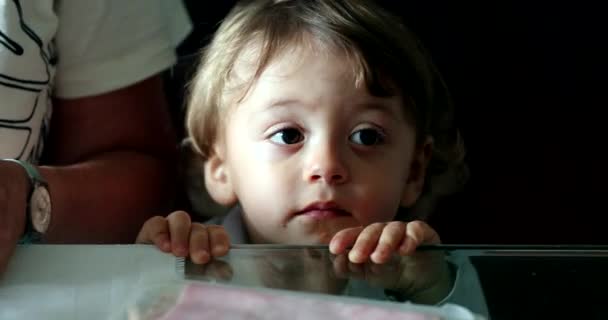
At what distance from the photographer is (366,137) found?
0.75 meters

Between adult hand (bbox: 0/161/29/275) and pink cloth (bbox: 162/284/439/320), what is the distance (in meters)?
0.13

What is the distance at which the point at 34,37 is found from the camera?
73 cm

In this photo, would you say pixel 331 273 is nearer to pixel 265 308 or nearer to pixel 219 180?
pixel 265 308

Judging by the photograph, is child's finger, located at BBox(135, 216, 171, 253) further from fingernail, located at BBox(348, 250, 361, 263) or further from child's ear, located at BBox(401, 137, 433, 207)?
child's ear, located at BBox(401, 137, 433, 207)

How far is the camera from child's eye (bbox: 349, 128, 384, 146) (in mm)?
749

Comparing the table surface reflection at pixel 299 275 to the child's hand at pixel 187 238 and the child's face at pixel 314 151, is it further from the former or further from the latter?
the child's face at pixel 314 151

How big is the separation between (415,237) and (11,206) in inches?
11.5

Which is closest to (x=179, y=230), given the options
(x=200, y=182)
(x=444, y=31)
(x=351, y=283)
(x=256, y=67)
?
(x=351, y=283)

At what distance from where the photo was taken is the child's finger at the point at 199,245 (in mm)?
541

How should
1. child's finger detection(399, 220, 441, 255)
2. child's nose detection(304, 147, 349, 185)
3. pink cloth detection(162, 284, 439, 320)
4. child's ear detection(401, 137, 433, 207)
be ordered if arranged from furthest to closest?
1. child's ear detection(401, 137, 433, 207)
2. child's nose detection(304, 147, 349, 185)
3. child's finger detection(399, 220, 441, 255)
4. pink cloth detection(162, 284, 439, 320)

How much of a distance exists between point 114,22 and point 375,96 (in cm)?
29

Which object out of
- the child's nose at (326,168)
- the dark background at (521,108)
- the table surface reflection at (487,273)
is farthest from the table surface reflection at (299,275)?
the dark background at (521,108)

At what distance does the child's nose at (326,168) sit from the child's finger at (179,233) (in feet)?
0.46

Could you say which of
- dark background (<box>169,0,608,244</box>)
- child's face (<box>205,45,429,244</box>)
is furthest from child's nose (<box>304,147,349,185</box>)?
dark background (<box>169,0,608,244</box>)
